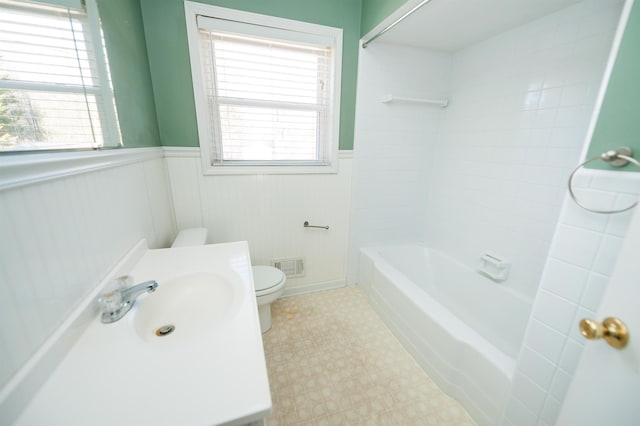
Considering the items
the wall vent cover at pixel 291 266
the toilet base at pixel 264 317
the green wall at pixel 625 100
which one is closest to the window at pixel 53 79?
the toilet base at pixel 264 317

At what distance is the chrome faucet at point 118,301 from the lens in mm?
734

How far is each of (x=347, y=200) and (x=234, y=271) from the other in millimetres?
1278

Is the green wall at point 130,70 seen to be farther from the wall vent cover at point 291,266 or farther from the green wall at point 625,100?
the green wall at point 625,100

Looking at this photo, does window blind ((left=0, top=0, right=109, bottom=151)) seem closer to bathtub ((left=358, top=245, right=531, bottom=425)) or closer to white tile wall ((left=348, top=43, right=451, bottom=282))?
white tile wall ((left=348, top=43, right=451, bottom=282))

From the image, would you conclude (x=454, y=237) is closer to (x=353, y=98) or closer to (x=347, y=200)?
(x=347, y=200)

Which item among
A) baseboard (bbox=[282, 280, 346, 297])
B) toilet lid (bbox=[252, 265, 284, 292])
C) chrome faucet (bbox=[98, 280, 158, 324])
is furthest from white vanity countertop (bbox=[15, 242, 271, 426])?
baseboard (bbox=[282, 280, 346, 297])

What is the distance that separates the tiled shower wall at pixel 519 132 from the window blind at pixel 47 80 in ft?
7.33

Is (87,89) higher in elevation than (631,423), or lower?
higher

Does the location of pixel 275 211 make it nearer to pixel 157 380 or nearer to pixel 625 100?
pixel 157 380

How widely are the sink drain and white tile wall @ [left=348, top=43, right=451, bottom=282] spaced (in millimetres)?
1578

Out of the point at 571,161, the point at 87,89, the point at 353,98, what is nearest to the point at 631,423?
the point at 571,161

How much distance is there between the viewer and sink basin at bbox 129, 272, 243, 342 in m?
0.80

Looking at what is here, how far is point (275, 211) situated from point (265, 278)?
54cm

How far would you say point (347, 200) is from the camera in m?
2.10
